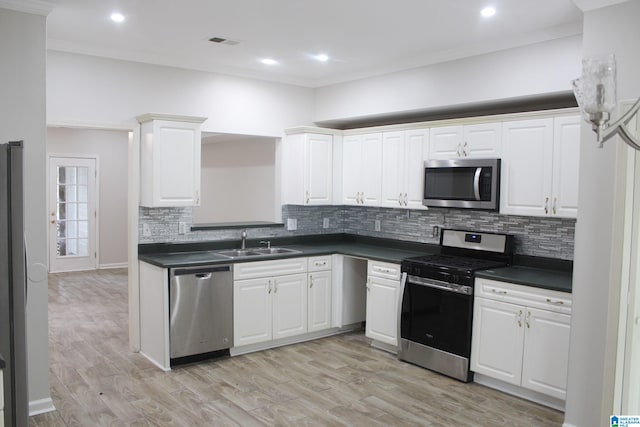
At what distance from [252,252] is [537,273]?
8.74ft

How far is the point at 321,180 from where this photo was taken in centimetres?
561

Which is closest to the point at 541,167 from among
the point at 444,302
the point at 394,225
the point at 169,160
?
the point at 444,302

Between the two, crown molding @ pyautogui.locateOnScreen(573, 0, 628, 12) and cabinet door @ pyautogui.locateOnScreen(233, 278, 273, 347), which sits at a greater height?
crown molding @ pyautogui.locateOnScreen(573, 0, 628, 12)

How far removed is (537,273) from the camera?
409cm

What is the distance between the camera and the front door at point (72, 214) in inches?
341

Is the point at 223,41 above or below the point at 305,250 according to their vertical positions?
above

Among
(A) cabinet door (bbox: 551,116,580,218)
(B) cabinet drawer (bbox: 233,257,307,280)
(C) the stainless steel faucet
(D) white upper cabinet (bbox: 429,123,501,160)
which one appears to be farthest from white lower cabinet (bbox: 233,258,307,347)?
(A) cabinet door (bbox: 551,116,580,218)

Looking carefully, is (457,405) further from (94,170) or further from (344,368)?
(94,170)

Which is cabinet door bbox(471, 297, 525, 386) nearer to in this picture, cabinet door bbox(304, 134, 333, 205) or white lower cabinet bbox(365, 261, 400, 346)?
white lower cabinet bbox(365, 261, 400, 346)

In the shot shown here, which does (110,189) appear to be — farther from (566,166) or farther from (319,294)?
(566,166)

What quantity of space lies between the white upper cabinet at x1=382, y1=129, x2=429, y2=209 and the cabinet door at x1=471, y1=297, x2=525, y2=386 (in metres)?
1.26

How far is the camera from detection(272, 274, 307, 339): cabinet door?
4.94 metres

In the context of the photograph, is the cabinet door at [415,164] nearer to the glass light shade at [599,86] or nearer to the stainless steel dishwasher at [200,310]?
the stainless steel dishwasher at [200,310]

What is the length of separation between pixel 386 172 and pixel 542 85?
67.5 inches
